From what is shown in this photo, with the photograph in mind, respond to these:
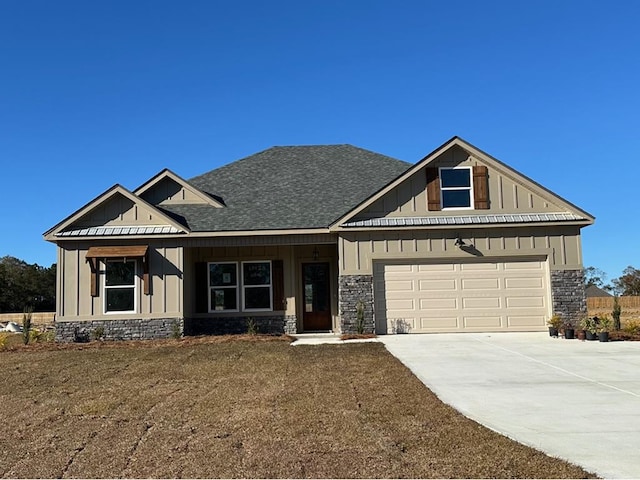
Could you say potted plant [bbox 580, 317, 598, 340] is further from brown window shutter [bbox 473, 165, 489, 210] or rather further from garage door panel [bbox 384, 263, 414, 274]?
garage door panel [bbox 384, 263, 414, 274]

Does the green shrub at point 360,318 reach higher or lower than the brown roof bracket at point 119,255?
lower

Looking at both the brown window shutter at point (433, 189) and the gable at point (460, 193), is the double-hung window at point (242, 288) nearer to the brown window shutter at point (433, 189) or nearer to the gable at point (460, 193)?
the gable at point (460, 193)

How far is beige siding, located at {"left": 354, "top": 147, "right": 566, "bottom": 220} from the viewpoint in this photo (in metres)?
15.9

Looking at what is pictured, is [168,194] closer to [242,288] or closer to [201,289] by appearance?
[201,289]

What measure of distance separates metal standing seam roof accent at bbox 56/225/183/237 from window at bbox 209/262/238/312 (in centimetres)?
197

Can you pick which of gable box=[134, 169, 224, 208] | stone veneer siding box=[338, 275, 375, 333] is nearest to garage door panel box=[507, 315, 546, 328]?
stone veneer siding box=[338, 275, 375, 333]

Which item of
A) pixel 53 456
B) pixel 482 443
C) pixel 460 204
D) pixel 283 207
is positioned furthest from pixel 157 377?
pixel 460 204

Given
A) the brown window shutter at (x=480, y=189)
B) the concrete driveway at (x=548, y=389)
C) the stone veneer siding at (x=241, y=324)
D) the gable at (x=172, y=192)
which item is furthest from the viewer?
the gable at (x=172, y=192)

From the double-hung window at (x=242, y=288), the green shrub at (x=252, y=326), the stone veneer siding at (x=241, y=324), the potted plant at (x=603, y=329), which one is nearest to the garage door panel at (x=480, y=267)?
the potted plant at (x=603, y=329)

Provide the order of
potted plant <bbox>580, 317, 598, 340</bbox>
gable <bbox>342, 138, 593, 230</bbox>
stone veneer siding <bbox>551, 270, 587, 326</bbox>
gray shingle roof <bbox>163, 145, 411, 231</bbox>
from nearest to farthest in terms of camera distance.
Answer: potted plant <bbox>580, 317, 598, 340</bbox> → stone veneer siding <bbox>551, 270, 587, 326</bbox> → gable <bbox>342, 138, 593, 230</bbox> → gray shingle roof <bbox>163, 145, 411, 231</bbox>

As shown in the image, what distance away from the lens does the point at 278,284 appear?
682 inches

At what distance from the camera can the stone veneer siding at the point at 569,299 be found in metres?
15.5

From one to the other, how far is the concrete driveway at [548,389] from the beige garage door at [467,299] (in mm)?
1311

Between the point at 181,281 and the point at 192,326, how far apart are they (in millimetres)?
1620
